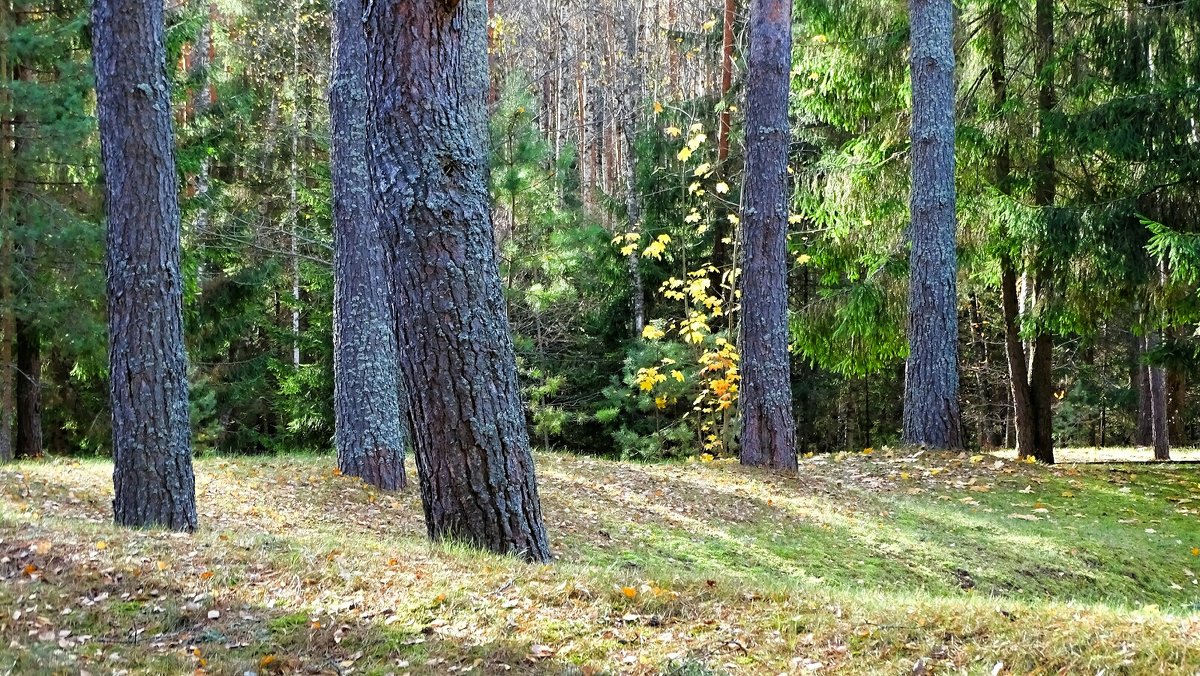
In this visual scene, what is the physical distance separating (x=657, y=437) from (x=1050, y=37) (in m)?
9.80

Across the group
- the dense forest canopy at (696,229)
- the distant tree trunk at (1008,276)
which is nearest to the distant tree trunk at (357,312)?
the dense forest canopy at (696,229)

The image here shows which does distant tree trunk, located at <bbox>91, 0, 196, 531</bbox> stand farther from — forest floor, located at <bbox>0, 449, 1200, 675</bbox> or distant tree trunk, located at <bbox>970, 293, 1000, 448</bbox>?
distant tree trunk, located at <bbox>970, 293, 1000, 448</bbox>

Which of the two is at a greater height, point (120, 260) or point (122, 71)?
point (122, 71)

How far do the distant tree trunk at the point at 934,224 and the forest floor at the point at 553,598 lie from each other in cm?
350

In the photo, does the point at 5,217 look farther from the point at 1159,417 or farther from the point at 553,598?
the point at 1159,417

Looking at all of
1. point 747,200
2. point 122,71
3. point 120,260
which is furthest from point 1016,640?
point 747,200

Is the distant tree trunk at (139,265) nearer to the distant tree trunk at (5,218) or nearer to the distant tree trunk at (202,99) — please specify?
the distant tree trunk at (5,218)

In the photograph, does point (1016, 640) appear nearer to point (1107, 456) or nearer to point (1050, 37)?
point (1050, 37)

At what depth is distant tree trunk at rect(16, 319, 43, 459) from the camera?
12703mm

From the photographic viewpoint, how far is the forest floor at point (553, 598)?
3.70 meters

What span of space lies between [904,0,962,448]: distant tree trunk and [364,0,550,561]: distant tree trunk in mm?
8085

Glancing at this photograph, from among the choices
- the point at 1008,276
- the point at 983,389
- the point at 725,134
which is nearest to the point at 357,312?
the point at 1008,276

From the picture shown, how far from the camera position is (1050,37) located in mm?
12414

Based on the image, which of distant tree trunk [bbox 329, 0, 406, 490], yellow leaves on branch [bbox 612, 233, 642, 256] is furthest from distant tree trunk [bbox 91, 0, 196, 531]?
yellow leaves on branch [bbox 612, 233, 642, 256]
